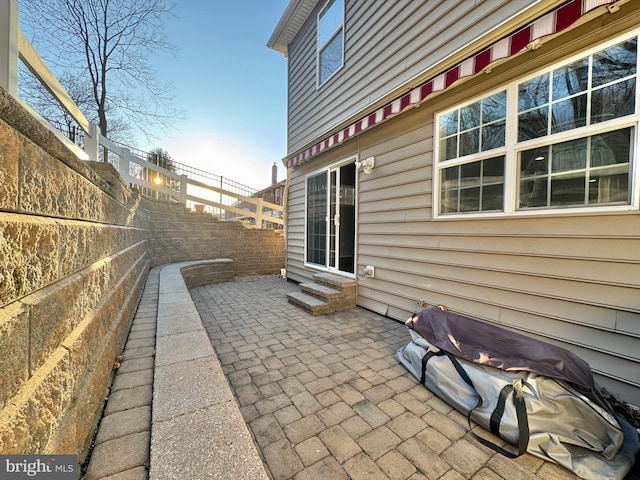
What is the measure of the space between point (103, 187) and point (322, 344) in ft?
7.70

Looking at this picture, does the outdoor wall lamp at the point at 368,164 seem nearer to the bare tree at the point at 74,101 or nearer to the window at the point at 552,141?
the window at the point at 552,141

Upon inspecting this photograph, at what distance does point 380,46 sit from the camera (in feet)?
12.1

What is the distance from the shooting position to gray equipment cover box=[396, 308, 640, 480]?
55.7 inches

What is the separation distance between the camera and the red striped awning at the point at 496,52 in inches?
72.1

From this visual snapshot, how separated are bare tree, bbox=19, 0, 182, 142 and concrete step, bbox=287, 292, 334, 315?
6693 millimetres

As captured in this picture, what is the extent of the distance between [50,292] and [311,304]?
3.18 metres

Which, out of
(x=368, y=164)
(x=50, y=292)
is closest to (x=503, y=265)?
(x=368, y=164)

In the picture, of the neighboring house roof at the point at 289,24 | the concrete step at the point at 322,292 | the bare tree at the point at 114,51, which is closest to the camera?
the concrete step at the point at 322,292

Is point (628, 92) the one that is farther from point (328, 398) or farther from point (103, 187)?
point (103, 187)

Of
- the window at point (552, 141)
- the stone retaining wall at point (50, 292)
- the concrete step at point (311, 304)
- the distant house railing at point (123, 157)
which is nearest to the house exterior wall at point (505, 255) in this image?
the window at point (552, 141)

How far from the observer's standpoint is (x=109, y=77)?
696 centimetres

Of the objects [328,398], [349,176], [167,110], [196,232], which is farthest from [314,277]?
[167,110]

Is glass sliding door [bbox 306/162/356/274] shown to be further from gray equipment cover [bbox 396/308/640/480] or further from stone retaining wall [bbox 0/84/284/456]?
stone retaining wall [bbox 0/84/284/456]

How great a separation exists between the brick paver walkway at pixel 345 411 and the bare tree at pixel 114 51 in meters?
7.24
